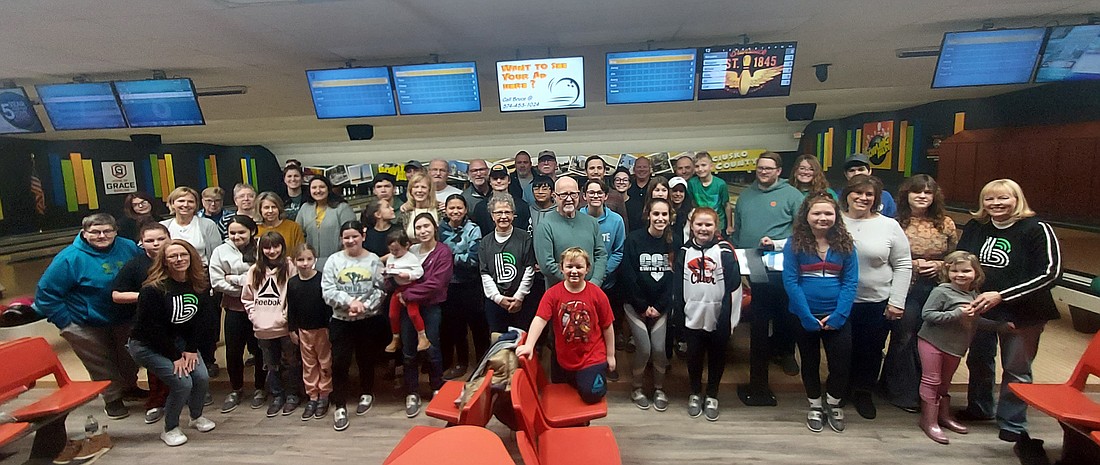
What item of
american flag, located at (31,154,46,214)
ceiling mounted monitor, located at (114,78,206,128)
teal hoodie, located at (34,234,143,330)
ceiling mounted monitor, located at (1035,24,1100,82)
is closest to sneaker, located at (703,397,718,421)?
ceiling mounted monitor, located at (1035,24,1100,82)

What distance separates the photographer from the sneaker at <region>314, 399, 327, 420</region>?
9.05ft

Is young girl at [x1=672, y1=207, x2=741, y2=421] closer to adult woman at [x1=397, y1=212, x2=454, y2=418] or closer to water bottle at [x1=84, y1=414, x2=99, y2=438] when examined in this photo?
adult woman at [x1=397, y1=212, x2=454, y2=418]

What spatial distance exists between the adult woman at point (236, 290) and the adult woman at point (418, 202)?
0.86 m

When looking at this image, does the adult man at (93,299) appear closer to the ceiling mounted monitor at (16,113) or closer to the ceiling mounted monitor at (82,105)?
the ceiling mounted monitor at (82,105)

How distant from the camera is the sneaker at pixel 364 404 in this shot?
9.16 ft

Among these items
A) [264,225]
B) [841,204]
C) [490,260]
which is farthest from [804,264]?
[264,225]

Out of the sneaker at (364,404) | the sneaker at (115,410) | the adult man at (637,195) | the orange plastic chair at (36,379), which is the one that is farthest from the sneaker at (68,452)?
the adult man at (637,195)

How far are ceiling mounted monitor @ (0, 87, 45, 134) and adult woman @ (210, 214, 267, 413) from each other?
8.86 feet

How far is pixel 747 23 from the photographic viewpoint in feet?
10.0

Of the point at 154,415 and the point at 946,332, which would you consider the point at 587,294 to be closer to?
the point at 946,332

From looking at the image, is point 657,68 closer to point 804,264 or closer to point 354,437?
point 804,264

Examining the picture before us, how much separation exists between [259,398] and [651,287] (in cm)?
242

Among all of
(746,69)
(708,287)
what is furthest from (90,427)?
(746,69)

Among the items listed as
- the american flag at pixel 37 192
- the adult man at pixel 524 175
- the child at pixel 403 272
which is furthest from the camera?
the american flag at pixel 37 192
